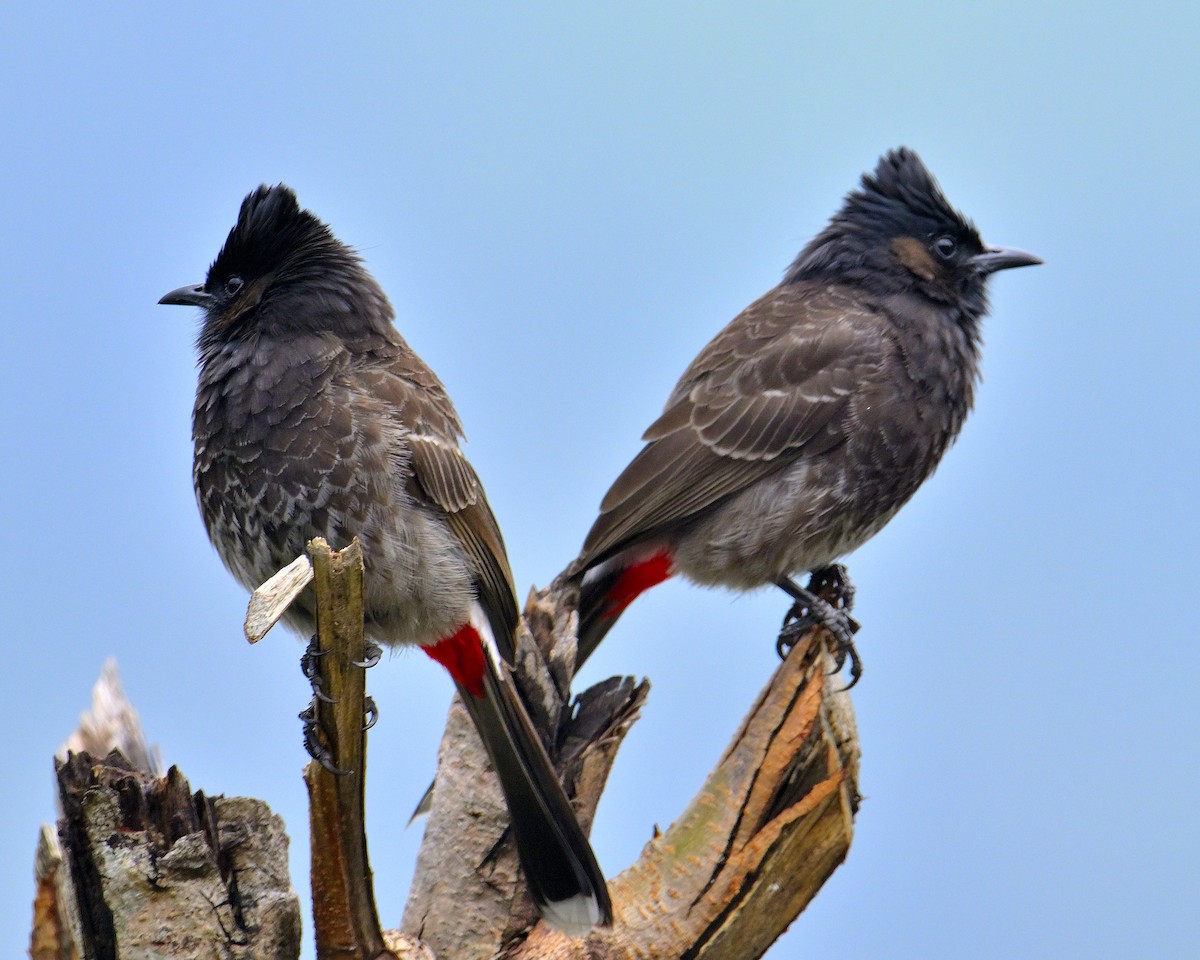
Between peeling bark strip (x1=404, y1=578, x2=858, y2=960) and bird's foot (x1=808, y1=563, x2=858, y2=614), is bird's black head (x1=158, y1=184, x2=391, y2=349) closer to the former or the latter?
peeling bark strip (x1=404, y1=578, x2=858, y2=960)

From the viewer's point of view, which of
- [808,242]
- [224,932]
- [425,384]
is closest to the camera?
[224,932]

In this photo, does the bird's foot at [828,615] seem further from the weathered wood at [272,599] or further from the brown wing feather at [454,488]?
the weathered wood at [272,599]

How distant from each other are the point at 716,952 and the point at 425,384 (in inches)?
70.1

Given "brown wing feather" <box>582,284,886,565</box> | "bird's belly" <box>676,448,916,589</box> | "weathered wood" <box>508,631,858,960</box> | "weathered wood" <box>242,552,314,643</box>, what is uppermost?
→ "brown wing feather" <box>582,284,886,565</box>

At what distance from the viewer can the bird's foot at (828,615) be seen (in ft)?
15.0

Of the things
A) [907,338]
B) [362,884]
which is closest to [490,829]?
[362,884]

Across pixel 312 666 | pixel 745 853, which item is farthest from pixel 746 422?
pixel 312 666

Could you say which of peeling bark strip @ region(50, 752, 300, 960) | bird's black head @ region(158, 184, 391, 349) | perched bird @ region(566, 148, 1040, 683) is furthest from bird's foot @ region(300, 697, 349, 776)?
perched bird @ region(566, 148, 1040, 683)

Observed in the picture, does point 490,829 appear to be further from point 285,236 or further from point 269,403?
point 285,236

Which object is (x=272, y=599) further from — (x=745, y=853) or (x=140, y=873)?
(x=745, y=853)

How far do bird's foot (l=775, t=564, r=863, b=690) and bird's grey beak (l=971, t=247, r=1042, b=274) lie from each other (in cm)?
130

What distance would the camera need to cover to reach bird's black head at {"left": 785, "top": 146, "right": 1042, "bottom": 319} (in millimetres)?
5242

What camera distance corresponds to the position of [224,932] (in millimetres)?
3164

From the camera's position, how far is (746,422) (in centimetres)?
488
